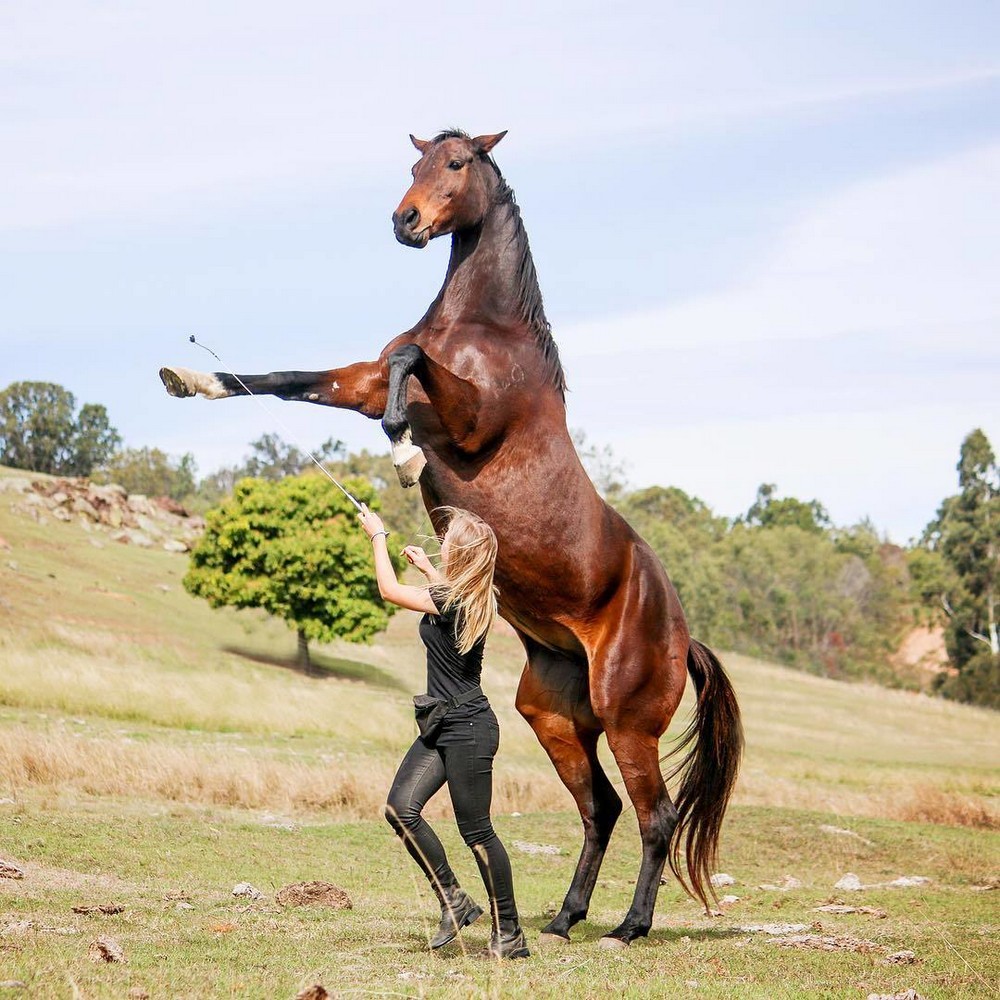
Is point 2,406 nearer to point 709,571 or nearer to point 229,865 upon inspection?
point 709,571

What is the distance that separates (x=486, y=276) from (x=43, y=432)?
94809 millimetres

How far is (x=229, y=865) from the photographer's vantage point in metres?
10.6

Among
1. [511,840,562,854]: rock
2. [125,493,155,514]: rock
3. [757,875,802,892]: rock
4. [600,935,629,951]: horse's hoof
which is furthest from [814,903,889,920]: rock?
[125,493,155,514]: rock

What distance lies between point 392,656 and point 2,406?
56887 millimetres

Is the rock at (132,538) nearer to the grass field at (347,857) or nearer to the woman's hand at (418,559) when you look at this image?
the grass field at (347,857)

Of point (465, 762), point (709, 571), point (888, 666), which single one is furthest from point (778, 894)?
point (888, 666)

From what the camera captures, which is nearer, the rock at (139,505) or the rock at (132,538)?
the rock at (132,538)

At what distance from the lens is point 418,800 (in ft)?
21.3

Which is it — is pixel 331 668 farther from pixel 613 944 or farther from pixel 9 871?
pixel 613 944

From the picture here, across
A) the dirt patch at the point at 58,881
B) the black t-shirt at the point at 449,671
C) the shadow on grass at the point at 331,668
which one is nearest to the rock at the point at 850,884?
the dirt patch at the point at 58,881

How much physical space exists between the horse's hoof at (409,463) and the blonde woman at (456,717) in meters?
0.36

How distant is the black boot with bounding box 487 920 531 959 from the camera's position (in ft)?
21.1

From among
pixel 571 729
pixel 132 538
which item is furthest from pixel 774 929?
pixel 132 538

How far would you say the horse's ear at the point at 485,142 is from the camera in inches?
301
